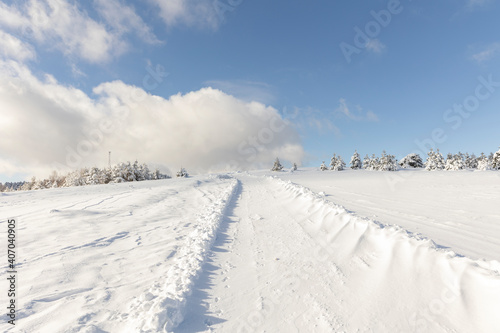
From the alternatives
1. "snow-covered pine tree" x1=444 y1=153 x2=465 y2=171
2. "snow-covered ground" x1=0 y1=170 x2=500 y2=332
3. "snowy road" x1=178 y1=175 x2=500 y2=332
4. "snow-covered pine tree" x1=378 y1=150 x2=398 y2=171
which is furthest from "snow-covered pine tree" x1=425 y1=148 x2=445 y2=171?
"snowy road" x1=178 y1=175 x2=500 y2=332

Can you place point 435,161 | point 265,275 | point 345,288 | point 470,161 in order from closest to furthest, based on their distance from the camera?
point 345,288 → point 265,275 → point 435,161 → point 470,161

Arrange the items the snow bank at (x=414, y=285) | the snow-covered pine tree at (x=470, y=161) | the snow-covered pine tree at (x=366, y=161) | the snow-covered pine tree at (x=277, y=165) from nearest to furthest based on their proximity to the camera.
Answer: the snow bank at (x=414, y=285) < the snow-covered pine tree at (x=470, y=161) < the snow-covered pine tree at (x=366, y=161) < the snow-covered pine tree at (x=277, y=165)

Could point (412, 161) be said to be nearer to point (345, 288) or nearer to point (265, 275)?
point (345, 288)

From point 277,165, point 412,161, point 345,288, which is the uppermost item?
point 277,165

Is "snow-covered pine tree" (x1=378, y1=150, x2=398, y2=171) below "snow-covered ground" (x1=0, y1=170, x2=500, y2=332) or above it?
above

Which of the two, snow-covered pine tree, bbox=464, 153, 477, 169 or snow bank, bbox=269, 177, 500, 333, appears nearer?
snow bank, bbox=269, 177, 500, 333

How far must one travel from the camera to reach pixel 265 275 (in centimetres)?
466

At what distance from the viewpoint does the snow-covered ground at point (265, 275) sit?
130 inches

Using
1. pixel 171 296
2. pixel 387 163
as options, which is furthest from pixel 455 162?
pixel 171 296

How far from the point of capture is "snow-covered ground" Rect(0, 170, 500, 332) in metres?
3.30

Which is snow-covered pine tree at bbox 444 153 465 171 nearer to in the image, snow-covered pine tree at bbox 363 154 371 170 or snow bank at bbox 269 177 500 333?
snow-covered pine tree at bbox 363 154 371 170

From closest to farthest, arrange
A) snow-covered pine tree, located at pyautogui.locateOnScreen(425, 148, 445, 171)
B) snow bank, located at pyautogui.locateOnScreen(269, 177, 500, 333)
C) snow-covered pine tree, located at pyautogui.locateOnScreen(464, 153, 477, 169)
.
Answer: snow bank, located at pyautogui.locateOnScreen(269, 177, 500, 333) → snow-covered pine tree, located at pyautogui.locateOnScreen(425, 148, 445, 171) → snow-covered pine tree, located at pyautogui.locateOnScreen(464, 153, 477, 169)

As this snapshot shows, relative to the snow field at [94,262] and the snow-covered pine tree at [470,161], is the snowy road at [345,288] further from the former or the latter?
the snow-covered pine tree at [470,161]

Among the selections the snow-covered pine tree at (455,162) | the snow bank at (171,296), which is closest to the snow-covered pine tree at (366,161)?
the snow-covered pine tree at (455,162)
